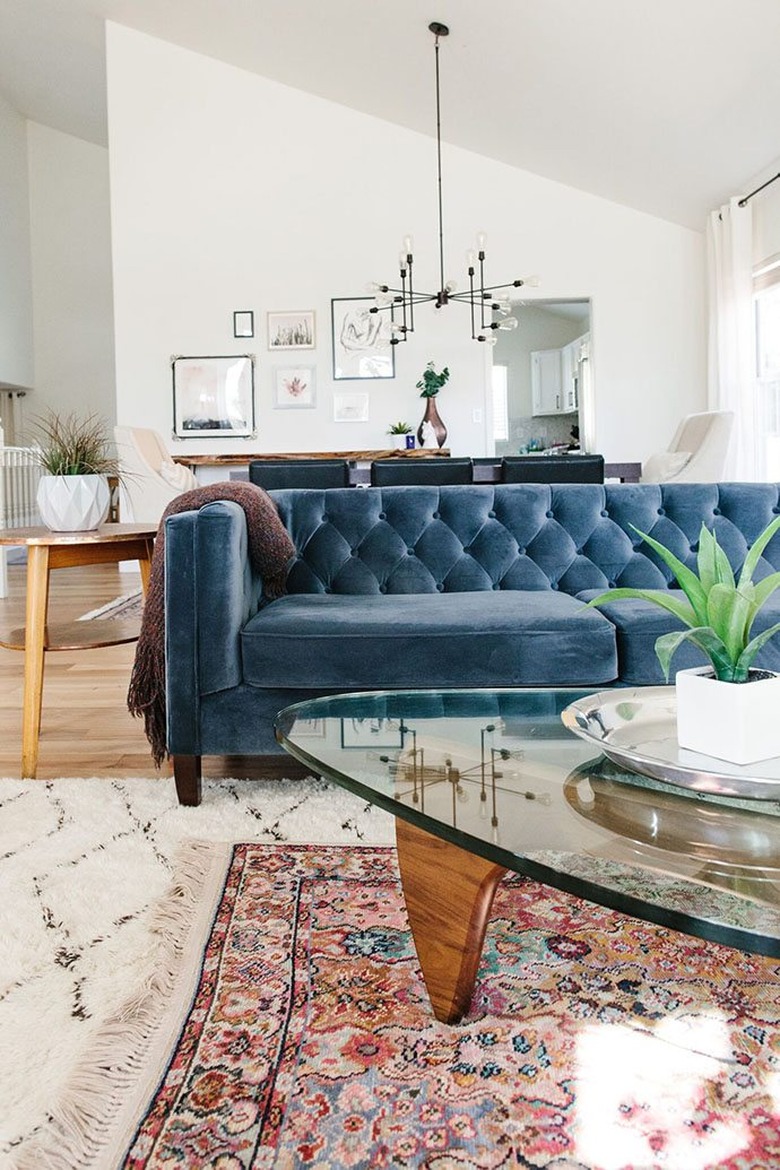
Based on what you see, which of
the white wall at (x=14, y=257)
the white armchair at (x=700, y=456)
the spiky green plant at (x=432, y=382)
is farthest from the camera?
the white wall at (x=14, y=257)

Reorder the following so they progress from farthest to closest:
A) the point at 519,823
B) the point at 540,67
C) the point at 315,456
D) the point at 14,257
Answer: the point at 14,257 → the point at 315,456 → the point at 540,67 → the point at 519,823

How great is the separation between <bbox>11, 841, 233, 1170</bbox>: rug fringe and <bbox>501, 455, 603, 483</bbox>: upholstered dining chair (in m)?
2.85

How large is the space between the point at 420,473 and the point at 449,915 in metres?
2.96

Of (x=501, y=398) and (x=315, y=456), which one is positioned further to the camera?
(x=501, y=398)

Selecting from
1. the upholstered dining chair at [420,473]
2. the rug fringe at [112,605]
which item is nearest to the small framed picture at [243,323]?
the rug fringe at [112,605]

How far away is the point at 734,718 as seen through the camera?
3.56 ft

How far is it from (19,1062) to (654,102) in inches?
239

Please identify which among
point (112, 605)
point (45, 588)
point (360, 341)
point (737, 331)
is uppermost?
point (360, 341)

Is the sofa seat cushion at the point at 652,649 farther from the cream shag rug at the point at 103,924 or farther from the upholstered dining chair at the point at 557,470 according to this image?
the upholstered dining chair at the point at 557,470

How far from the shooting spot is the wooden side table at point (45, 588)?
94.0 inches

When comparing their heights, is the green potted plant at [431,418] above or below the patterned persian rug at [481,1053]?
above

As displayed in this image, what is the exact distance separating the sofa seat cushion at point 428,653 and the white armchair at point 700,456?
3044mm

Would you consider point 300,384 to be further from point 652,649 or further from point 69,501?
point 652,649

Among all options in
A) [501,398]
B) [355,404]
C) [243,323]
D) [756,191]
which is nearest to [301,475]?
[355,404]
